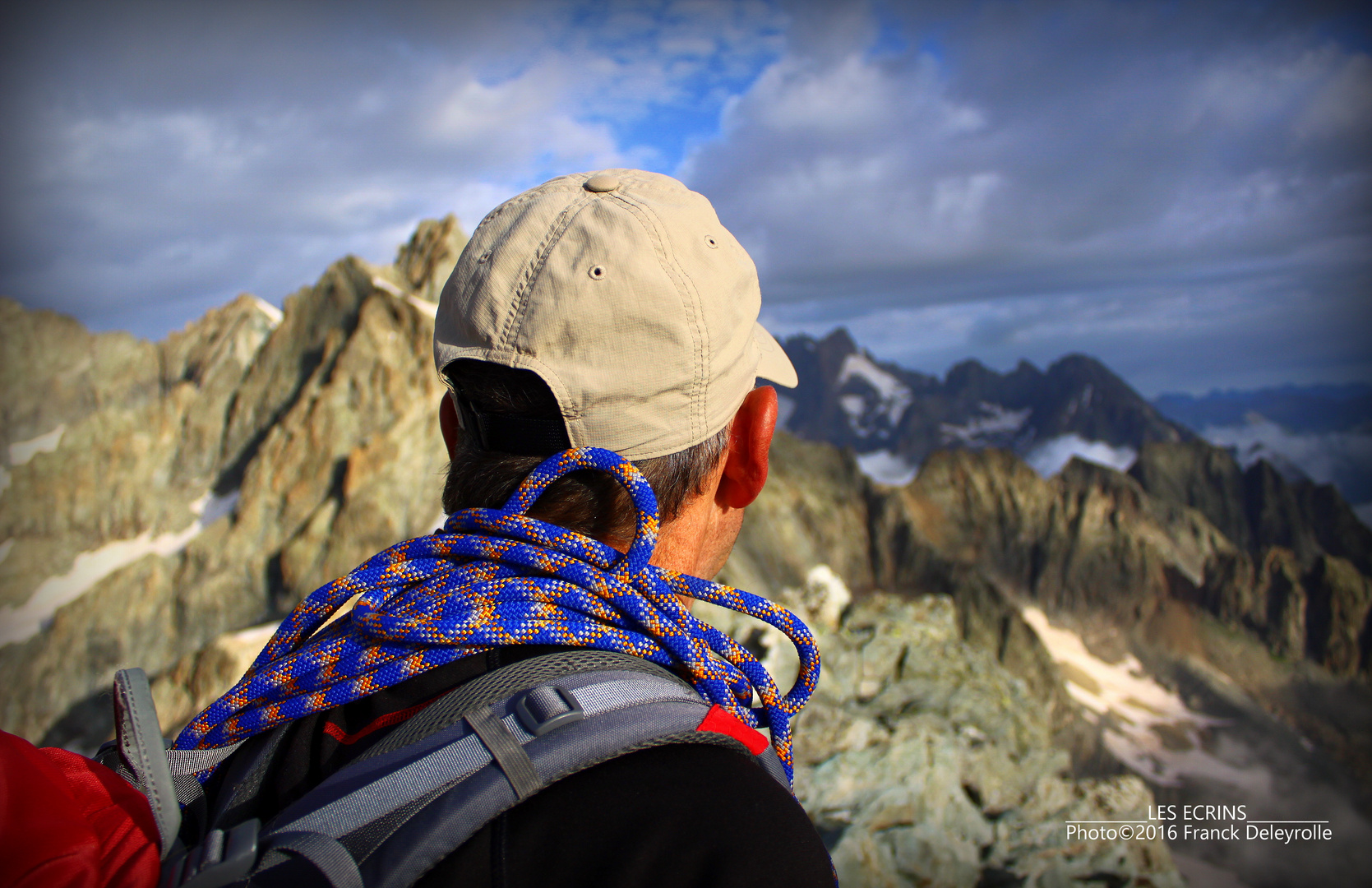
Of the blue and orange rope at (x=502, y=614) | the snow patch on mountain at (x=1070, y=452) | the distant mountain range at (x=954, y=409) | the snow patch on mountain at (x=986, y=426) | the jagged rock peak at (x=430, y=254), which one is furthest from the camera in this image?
the snow patch on mountain at (x=986, y=426)

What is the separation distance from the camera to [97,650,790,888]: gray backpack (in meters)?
0.80

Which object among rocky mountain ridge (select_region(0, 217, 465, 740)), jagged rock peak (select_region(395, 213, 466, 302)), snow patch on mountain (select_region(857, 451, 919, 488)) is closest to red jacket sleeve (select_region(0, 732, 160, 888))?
rocky mountain ridge (select_region(0, 217, 465, 740))

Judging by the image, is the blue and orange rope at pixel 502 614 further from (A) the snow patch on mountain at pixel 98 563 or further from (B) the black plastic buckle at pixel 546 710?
(A) the snow patch on mountain at pixel 98 563

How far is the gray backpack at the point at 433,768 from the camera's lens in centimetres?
80

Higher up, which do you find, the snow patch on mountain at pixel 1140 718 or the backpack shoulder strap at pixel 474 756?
the backpack shoulder strap at pixel 474 756

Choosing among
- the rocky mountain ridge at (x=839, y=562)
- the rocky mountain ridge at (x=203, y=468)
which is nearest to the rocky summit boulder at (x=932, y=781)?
the rocky mountain ridge at (x=839, y=562)

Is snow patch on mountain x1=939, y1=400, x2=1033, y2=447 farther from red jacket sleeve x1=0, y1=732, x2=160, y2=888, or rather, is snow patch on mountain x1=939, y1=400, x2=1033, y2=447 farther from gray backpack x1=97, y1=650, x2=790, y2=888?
red jacket sleeve x1=0, y1=732, x2=160, y2=888

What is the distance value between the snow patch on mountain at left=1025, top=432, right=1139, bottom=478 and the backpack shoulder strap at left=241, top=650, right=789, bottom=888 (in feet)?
399

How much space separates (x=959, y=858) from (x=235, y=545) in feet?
71.8

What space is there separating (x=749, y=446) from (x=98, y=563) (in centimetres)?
3262

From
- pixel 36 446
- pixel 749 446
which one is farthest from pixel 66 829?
pixel 36 446

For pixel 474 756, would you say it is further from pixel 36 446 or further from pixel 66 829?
pixel 36 446

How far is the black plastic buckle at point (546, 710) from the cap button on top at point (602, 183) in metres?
0.93

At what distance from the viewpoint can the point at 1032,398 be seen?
443 ft
